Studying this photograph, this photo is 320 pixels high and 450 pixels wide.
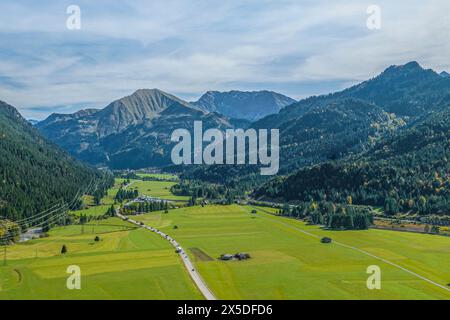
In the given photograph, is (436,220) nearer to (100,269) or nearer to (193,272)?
(193,272)

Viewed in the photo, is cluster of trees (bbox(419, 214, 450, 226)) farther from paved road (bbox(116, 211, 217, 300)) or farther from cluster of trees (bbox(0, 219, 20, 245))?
cluster of trees (bbox(0, 219, 20, 245))

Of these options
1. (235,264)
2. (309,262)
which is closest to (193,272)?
(235,264)

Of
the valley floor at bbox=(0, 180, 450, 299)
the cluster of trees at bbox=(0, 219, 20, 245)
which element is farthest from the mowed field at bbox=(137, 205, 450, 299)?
the cluster of trees at bbox=(0, 219, 20, 245)

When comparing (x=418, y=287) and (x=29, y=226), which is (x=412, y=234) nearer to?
(x=418, y=287)

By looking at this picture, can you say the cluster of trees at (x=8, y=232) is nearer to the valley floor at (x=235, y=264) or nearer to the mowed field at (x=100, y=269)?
the valley floor at (x=235, y=264)
